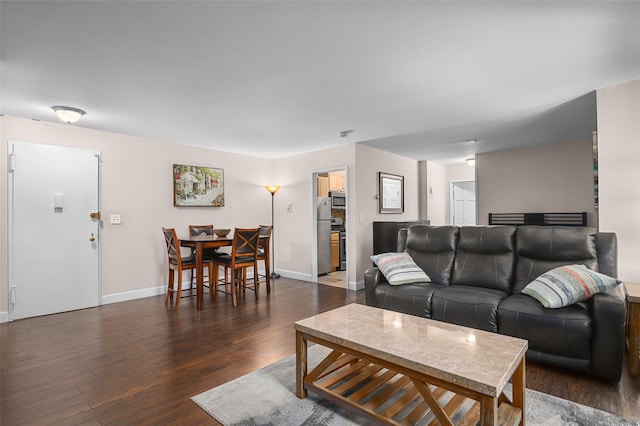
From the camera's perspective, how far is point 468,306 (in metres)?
2.63

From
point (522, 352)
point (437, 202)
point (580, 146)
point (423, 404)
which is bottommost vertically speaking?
point (423, 404)

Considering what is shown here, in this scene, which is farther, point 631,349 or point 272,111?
point 272,111

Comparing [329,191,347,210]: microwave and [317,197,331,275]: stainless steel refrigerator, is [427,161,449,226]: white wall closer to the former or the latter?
[329,191,347,210]: microwave

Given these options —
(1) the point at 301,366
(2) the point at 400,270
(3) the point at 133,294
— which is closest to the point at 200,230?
(3) the point at 133,294

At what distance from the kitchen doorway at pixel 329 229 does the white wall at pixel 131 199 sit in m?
1.83

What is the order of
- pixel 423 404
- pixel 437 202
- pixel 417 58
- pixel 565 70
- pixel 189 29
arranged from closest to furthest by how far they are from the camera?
1. pixel 423 404
2. pixel 189 29
3. pixel 417 58
4. pixel 565 70
5. pixel 437 202

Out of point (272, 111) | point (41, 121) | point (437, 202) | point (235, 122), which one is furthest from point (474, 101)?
point (41, 121)

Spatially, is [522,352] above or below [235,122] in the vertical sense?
below

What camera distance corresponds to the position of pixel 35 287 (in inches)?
149

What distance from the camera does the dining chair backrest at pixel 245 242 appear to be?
13.9ft

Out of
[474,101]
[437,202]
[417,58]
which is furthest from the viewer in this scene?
[437,202]

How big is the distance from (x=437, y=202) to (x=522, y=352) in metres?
6.25

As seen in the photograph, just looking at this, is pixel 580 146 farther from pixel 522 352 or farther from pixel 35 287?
pixel 35 287

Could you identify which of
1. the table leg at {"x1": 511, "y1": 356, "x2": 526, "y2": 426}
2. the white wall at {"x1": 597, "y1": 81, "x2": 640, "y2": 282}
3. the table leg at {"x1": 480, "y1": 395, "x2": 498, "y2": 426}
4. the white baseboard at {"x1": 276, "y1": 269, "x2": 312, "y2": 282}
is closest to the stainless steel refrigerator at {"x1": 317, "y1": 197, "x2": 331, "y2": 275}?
the white baseboard at {"x1": 276, "y1": 269, "x2": 312, "y2": 282}
